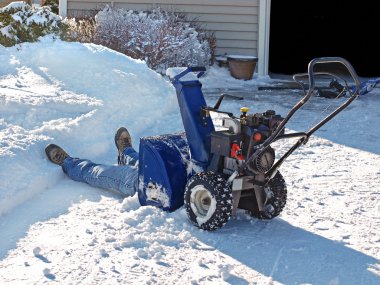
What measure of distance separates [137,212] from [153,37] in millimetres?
8332

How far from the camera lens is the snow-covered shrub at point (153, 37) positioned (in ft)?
43.1

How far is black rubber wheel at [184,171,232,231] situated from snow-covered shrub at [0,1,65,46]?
273 inches

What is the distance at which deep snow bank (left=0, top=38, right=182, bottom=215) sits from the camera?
6.26 meters

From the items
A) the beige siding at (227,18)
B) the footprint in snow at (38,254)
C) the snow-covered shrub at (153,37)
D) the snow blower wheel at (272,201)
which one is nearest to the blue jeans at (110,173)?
the snow blower wheel at (272,201)

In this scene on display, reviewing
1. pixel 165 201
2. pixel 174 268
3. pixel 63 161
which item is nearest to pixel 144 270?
pixel 174 268

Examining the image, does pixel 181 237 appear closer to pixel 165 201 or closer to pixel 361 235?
pixel 165 201

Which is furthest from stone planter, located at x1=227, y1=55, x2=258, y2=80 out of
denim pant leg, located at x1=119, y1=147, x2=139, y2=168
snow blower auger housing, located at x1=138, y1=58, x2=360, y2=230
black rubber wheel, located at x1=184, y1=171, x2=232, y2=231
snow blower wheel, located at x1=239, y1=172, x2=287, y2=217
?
black rubber wheel, located at x1=184, y1=171, x2=232, y2=231

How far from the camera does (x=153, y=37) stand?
1327cm

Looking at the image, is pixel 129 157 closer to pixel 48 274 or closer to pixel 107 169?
pixel 107 169

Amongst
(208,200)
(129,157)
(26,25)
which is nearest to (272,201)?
(208,200)

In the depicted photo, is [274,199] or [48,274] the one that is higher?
[274,199]

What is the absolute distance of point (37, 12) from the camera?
39.3 ft

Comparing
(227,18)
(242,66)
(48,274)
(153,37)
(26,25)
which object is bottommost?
(48,274)

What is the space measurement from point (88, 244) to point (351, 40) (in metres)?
16.7
